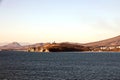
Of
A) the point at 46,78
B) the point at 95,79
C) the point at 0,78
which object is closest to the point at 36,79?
the point at 46,78

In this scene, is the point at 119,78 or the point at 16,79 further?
the point at 119,78

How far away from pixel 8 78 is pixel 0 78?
142 centimetres

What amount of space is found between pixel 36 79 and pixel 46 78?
2063 millimetres

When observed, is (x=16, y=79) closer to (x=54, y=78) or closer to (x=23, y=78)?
(x=23, y=78)

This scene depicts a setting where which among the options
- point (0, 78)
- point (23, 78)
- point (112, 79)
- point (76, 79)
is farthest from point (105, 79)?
point (0, 78)

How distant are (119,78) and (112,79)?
2167 mm

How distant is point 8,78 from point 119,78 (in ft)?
65.3

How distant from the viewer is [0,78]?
2361 inches

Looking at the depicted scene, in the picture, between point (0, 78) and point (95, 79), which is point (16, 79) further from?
point (95, 79)

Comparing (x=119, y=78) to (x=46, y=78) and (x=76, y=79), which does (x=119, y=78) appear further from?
(x=46, y=78)

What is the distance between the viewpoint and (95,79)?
61.4m

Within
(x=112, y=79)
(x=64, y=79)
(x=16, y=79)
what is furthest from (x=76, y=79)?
(x=16, y=79)

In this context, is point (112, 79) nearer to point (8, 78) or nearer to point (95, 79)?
point (95, 79)

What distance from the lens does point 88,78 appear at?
63.0 meters
